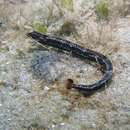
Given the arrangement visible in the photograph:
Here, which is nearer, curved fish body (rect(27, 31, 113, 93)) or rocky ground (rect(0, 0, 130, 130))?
rocky ground (rect(0, 0, 130, 130))

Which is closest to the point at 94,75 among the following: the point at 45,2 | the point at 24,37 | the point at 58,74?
the point at 58,74

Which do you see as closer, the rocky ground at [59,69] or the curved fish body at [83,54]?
the rocky ground at [59,69]

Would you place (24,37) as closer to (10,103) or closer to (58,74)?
(58,74)

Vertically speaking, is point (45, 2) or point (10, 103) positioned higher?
point (45, 2)

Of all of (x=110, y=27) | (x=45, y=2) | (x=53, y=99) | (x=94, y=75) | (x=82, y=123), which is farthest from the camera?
(x=45, y=2)

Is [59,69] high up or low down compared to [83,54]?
down
